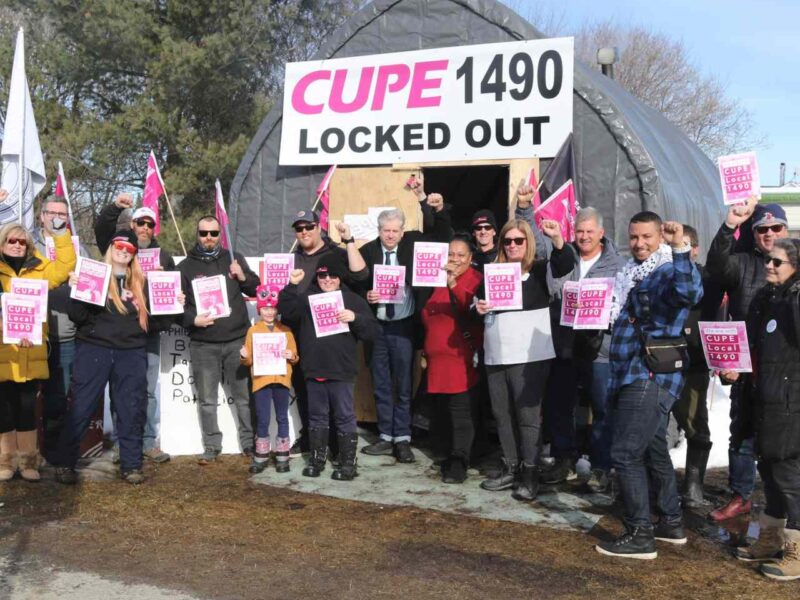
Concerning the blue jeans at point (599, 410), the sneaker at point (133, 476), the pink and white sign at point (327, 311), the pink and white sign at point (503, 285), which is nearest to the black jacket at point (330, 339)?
the pink and white sign at point (327, 311)

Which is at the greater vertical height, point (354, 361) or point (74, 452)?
point (354, 361)

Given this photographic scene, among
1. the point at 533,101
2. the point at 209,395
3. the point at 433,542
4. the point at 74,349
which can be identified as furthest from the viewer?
the point at 533,101

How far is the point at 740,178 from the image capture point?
5.00 m

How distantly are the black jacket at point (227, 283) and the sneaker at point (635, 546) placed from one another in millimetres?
3647

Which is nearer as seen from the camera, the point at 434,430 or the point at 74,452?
the point at 74,452

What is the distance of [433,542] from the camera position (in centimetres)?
517

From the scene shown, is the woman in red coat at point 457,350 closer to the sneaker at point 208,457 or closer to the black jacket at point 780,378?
the sneaker at point 208,457

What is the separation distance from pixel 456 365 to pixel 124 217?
3.34 meters

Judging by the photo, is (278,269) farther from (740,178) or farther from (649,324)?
(740,178)

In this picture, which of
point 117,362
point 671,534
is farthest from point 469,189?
point 671,534

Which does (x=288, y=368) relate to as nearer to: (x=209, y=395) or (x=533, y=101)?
(x=209, y=395)

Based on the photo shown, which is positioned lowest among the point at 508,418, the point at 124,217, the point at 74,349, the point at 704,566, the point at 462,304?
the point at 704,566

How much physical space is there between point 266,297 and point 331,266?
2.30 ft

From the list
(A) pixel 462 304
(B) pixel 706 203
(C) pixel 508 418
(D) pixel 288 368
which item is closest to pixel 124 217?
(D) pixel 288 368
